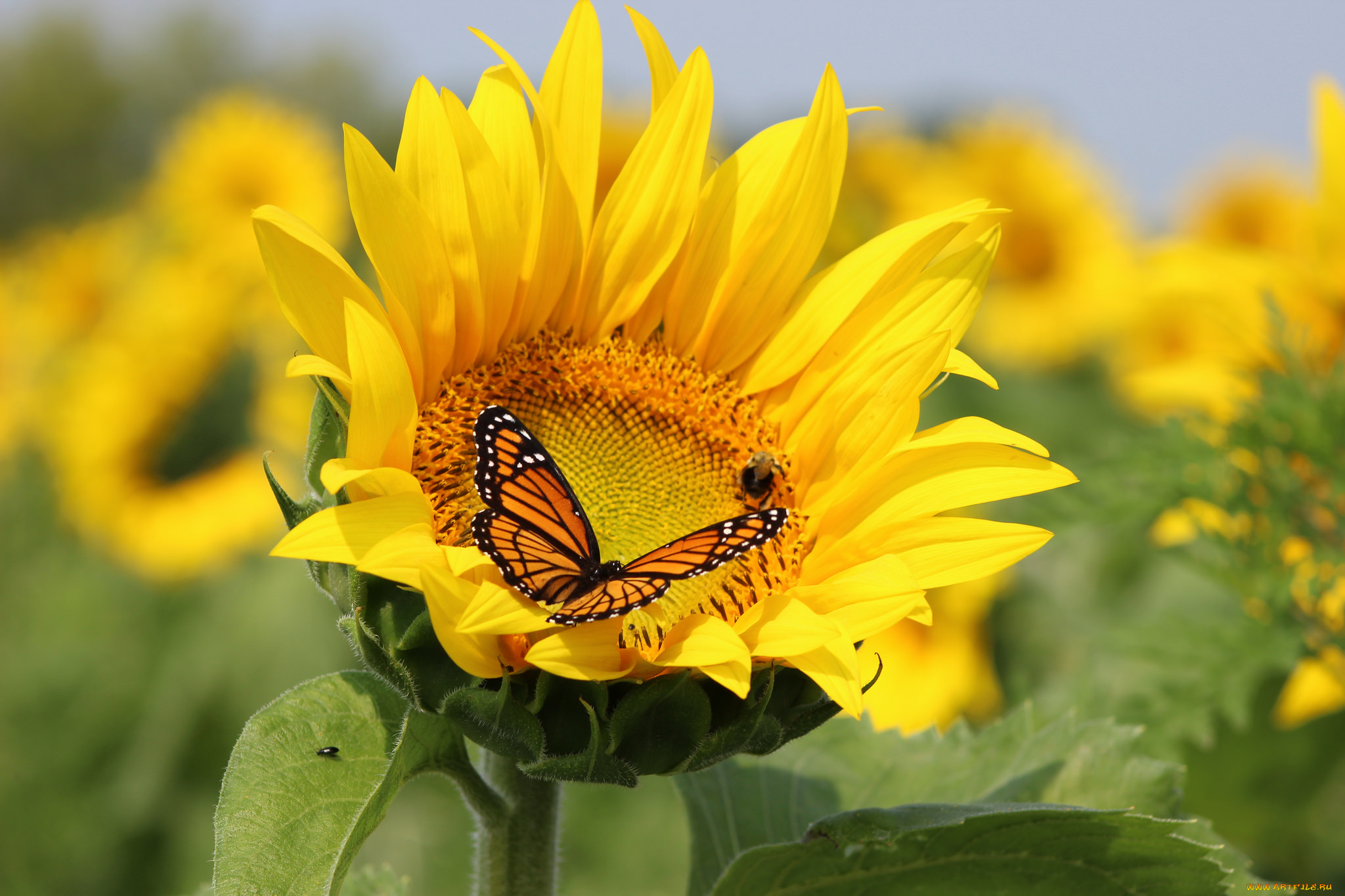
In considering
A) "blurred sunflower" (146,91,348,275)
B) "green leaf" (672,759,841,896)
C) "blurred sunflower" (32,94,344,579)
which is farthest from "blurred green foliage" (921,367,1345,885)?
"blurred sunflower" (146,91,348,275)

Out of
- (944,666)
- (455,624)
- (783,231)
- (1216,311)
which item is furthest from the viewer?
(944,666)

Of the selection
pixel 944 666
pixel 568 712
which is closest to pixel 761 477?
pixel 568 712

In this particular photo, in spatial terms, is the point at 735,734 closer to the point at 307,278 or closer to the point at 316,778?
the point at 316,778

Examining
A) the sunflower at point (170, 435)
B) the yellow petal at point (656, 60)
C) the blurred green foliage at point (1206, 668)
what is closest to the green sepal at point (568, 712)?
the yellow petal at point (656, 60)

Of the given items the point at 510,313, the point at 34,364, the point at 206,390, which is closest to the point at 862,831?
the point at 510,313

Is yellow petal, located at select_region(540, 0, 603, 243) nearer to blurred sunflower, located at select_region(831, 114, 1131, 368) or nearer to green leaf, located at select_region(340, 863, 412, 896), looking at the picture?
green leaf, located at select_region(340, 863, 412, 896)

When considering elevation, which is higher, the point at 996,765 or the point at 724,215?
the point at 724,215
